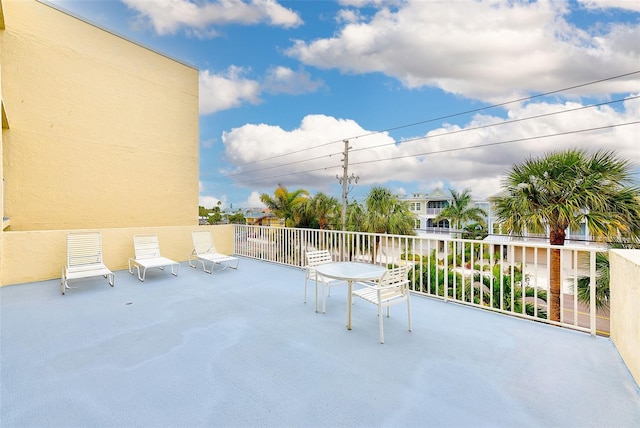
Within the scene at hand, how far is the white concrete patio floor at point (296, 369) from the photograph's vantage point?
1.95 metres

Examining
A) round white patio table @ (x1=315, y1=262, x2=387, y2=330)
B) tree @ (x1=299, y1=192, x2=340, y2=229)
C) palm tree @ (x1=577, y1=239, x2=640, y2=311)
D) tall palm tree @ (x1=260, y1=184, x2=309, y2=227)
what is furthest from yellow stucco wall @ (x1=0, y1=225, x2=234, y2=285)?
tall palm tree @ (x1=260, y1=184, x2=309, y2=227)

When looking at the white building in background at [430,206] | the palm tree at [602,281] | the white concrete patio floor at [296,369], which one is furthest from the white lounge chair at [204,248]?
the white building in background at [430,206]

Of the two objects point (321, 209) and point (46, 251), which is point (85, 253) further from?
point (321, 209)

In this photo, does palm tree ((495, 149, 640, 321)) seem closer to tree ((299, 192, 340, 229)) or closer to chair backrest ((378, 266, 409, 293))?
chair backrest ((378, 266, 409, 293))

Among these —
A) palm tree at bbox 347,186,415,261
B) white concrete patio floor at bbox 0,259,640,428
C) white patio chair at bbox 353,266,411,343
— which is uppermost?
palm tree at bbox 347,186,415,261

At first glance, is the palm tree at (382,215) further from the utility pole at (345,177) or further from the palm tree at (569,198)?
the palm tree at (569,198)

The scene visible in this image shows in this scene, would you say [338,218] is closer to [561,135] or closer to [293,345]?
[561,135]

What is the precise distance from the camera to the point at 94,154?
7488mm

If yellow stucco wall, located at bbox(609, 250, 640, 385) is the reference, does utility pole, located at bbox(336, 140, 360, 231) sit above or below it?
above

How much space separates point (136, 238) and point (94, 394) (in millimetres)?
5444

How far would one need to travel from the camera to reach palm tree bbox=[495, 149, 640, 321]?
5.93 meters

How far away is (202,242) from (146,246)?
1315 mm

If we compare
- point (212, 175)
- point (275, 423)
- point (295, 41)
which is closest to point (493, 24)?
point (295, 41)

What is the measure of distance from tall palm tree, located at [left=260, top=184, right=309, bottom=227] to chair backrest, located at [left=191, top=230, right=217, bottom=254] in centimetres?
1072
